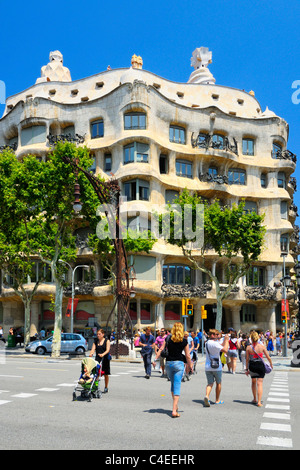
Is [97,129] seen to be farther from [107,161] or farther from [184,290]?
[184,290]

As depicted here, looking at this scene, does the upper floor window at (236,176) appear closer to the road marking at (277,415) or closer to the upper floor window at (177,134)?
the upper floor window at (177,134)

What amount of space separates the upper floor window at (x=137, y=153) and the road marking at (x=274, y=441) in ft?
120

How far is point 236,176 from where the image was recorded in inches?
1912

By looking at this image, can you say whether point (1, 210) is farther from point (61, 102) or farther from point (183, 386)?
point (61, 102)

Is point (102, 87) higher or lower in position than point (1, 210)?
higher

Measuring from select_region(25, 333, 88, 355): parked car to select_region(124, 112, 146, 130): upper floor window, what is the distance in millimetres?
20578

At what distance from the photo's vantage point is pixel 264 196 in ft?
157

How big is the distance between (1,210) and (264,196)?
27.9m

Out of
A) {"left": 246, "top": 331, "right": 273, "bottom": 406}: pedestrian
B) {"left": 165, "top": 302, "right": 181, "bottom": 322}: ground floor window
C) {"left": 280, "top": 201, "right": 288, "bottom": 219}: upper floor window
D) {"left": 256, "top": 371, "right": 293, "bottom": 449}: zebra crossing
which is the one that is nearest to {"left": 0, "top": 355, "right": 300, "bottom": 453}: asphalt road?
{"left": 256, "top": 371, "right": 293, "bottom": 449}: zebra crossing

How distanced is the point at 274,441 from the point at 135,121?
39133mm

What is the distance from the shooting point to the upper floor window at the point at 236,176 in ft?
158

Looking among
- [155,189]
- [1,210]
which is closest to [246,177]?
[155,189]

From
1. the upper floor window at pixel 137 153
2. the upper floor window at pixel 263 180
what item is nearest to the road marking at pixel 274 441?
the upper floor window at pixel 137 153

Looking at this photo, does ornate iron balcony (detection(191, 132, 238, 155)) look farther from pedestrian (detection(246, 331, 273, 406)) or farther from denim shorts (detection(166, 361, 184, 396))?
denim shorts (detection(166, 361, 184, 396))
